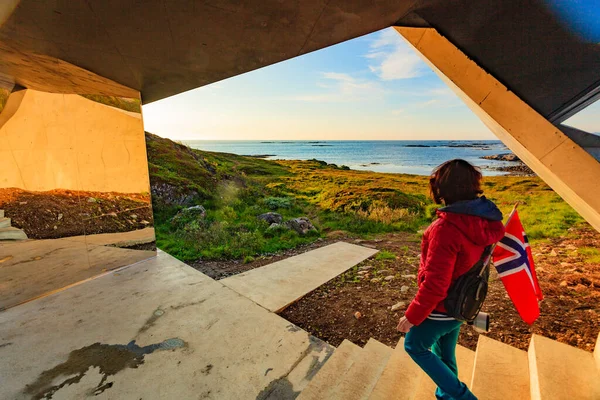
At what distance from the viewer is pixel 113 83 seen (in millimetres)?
3689

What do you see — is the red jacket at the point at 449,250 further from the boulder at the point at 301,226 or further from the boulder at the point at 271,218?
the boulder at the point at 271,218

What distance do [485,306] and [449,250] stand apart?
3396 mm

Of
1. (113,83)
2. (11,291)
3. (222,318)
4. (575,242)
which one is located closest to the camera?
(222,318)

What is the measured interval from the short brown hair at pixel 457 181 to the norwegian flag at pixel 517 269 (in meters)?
0.45

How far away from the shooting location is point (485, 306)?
148 inches

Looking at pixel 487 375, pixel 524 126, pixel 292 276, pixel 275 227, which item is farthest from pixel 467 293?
pixel 275 227

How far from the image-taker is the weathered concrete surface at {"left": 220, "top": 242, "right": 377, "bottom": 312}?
4.06m

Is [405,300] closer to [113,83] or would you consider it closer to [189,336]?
[189,336]

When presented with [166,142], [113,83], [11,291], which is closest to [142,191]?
[113,83]

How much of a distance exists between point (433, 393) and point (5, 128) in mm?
5349

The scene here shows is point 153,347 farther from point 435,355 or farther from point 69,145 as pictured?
point 69,145

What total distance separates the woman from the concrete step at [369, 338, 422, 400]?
1.30 ft

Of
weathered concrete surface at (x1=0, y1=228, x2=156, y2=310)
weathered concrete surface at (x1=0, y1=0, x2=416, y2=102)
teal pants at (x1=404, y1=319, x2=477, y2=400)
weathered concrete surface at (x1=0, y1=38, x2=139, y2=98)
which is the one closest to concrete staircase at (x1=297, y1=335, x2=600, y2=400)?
teal pants at (x1=404, y1=319, x2=477, y2=400)

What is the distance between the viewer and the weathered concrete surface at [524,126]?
1.78m
